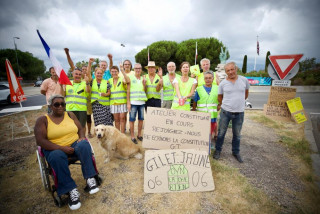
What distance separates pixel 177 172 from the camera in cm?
249

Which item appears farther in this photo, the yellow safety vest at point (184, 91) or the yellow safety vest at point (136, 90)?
the yellow safety vest at point (136, 90)

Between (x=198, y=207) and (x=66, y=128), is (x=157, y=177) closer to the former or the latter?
(x=198, y=207)

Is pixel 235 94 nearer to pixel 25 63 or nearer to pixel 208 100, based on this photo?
pixel 208 100

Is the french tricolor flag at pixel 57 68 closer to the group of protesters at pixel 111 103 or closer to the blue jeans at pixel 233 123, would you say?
the group of protesters at pixel 111 103

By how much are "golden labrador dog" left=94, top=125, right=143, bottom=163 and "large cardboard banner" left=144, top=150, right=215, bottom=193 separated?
91 cm

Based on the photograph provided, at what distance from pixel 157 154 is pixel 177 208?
2.72 ft

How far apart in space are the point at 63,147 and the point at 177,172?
1.85 metres

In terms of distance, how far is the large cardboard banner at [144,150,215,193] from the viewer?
242cm

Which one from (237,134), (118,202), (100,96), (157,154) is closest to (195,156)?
(157,154)

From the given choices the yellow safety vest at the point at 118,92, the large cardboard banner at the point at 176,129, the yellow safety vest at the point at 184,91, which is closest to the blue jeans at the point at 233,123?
the large cardboard banner at the point at 176,129

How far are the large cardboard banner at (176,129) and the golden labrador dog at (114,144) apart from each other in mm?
596

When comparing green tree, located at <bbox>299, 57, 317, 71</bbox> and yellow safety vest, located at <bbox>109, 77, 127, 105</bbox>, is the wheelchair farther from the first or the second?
green tree, located at <bbox>299, 57, 317, 71</bbox>

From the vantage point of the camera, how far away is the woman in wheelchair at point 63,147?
6.91 ft

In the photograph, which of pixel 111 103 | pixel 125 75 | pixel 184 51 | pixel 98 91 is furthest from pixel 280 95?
pixel 184 51
